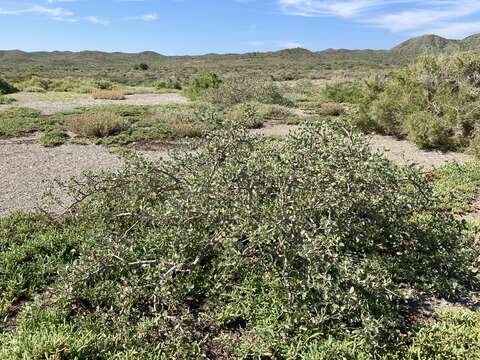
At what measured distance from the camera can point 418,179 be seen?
409cm

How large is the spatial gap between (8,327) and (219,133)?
8.36 ft

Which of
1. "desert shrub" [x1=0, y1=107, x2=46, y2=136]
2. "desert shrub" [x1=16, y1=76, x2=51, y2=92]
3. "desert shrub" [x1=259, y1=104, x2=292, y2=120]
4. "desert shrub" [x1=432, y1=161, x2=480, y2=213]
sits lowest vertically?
"desert shrub" [x1=432, y1=161, x2=480, y2=213]

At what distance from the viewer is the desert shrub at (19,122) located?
1302 centimetres

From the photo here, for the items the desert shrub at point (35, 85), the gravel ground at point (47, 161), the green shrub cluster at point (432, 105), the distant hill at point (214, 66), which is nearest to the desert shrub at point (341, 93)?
the distant hill at point (214, 66)

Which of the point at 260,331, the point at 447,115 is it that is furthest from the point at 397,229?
the point at 447,115

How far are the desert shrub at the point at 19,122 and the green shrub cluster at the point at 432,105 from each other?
973cm

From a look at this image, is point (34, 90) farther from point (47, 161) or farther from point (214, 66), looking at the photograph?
point (214, 66)

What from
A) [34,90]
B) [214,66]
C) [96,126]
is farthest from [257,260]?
[214,66]

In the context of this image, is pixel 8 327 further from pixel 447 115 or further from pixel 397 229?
pixel 447 115

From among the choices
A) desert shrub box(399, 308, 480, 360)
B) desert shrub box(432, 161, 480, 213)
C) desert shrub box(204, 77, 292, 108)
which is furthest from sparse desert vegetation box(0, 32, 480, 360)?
desert shrub box(204, 77, 292, 108)

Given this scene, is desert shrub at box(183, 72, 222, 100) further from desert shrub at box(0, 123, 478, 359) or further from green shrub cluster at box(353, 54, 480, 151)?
desert shrub at box(0, 123, 478, 359)

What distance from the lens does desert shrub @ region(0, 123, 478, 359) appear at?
3.29 meters

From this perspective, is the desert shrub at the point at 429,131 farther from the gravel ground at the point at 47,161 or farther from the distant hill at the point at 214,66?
the distant hill at the point at 214,66

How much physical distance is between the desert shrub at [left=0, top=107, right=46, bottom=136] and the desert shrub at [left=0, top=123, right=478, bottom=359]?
9.84m
